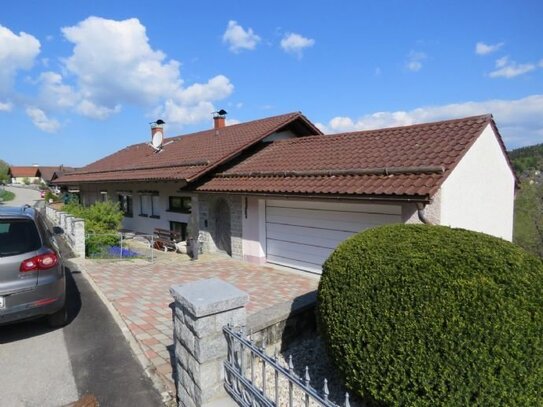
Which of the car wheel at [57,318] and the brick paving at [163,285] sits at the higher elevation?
the car wheel at [57,318]

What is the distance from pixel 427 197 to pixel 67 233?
11.5 m

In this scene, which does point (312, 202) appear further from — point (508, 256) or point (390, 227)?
point (508, 256)

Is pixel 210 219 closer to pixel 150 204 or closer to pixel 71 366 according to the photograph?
pixel 150 204

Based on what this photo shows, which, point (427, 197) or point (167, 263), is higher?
point (427, 197)

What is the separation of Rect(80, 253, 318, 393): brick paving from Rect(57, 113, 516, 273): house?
0.88 m

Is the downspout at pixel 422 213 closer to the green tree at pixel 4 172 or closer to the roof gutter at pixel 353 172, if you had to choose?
the roof gutter at pixel 353 172

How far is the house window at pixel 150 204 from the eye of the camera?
16.3 m

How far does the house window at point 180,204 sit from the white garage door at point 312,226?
4611 mm

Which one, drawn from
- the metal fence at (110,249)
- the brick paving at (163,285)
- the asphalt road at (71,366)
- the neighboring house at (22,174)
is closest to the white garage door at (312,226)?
the brick paving at (163,285)

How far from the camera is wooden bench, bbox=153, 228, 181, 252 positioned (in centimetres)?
1409

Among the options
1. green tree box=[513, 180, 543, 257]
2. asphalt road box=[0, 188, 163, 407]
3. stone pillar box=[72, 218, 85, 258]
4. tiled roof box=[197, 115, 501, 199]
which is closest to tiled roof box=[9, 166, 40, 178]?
stone pillar box=[72, 218, 85, 258]

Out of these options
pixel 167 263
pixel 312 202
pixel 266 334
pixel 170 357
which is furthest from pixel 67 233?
pixel 266 334

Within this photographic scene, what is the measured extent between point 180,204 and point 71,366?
1068 centimetres

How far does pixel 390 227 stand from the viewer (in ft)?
11.8
